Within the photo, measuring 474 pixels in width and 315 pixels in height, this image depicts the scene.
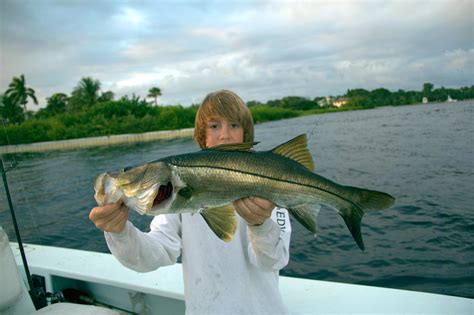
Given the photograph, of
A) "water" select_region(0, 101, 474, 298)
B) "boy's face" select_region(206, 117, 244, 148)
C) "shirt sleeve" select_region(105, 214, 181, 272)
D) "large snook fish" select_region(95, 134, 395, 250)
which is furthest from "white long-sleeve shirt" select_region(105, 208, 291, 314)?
"water" select_region(0, 101, 474, 298)

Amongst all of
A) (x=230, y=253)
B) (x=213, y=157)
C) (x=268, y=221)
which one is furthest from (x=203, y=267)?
(x=213, y=157)

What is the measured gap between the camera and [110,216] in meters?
1.76

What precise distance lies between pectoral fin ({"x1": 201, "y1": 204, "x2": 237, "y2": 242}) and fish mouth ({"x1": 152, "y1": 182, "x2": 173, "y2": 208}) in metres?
0.22

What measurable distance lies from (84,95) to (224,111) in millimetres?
68818

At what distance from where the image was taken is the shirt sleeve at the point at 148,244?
6.55 ft

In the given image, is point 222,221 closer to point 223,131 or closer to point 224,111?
point 223,131

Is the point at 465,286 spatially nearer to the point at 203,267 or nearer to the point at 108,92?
the point at 203,267

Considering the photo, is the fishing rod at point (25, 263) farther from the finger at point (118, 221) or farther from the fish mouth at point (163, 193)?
the fish mouth at point (163, 193)

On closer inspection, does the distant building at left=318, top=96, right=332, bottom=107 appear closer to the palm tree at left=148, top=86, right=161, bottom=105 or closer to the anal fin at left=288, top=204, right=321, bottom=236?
the palm tree at left=148, top=86, right=161, bottom=105

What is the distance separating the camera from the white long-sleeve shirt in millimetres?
2213

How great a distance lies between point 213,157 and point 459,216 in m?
9.87

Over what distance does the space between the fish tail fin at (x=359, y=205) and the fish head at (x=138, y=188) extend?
1.04 metres

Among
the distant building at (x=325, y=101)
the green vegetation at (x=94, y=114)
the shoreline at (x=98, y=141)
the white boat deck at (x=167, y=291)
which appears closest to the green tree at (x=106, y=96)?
the green vegetation at (x=94, y=114)

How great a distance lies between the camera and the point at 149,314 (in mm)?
3596
